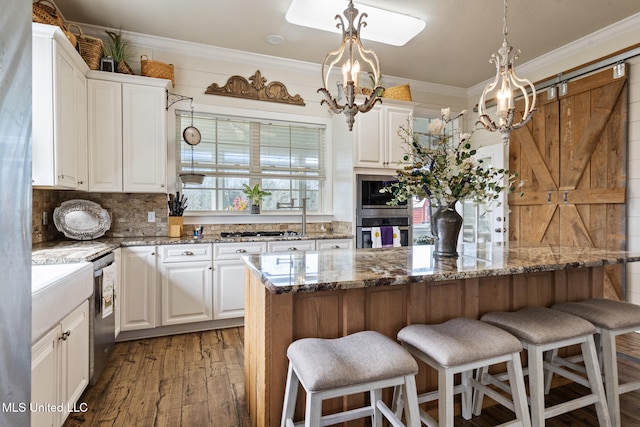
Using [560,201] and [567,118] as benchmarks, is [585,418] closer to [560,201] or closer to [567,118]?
[560,201]

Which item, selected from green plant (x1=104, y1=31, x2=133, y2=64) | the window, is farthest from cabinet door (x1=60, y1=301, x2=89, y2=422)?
green plant (x1=104, y1=31, x2=133, y2=64)

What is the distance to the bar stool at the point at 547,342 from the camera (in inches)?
61.2

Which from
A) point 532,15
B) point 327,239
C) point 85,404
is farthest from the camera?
point 327,239

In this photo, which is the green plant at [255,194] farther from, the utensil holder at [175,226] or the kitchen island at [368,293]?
the kitchen island at [368,293]

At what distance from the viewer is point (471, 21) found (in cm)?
313

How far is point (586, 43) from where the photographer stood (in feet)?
11.4

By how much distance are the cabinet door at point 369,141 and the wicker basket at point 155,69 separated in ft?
6.67

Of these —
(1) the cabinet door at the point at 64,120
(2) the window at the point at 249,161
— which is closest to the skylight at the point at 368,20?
(2) the window at the point at 249,161

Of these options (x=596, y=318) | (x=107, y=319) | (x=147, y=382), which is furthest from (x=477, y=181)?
(x=107, y=319)

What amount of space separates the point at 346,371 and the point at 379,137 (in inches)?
122

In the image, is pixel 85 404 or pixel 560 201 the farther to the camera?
pixel 560 201

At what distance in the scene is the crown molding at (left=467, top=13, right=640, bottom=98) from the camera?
10.3ft

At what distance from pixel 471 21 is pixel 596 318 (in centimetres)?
272

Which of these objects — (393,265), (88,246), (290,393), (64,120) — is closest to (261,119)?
(64,120)
